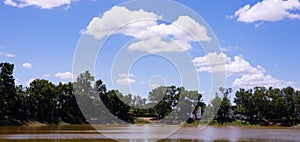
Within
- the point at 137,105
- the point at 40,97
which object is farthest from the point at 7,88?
the point at 137,105

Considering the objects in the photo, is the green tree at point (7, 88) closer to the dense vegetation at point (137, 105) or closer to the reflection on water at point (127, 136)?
the dense vegetation at point (137, 105)

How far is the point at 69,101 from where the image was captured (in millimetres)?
85625

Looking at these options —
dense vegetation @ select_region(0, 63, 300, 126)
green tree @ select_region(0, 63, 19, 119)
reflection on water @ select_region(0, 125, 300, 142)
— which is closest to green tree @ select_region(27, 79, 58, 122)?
dense vegetation @ select_region(0, 63, 300, 126)

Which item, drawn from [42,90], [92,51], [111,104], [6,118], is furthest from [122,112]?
[92,51]

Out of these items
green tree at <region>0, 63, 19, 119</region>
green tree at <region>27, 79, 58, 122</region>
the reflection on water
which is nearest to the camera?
Answer: the reflection on water

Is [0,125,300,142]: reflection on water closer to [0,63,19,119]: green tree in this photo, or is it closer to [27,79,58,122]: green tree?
[0,63,19,119]: green tree

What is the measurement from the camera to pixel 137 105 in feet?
293

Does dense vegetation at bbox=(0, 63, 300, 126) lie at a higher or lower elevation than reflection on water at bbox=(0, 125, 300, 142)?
higher

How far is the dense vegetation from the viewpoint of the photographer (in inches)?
3125

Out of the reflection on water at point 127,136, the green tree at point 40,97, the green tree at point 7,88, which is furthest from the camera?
the green tree at point 40,97

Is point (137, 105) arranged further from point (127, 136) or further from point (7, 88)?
point (127, 136)

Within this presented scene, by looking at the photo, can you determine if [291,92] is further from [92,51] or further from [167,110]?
[92,51]

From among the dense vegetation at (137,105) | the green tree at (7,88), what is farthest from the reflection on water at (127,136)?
the dense vegetation at (137,105)

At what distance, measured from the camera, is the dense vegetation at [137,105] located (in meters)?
79.4
